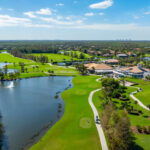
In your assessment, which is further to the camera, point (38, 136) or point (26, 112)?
point (26, 112)

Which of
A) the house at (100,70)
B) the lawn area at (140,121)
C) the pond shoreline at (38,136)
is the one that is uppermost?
the house at (100,70)

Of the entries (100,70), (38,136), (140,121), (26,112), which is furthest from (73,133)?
(100,70)

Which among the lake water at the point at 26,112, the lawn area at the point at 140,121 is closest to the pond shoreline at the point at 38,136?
the lake water at the point at 26,112

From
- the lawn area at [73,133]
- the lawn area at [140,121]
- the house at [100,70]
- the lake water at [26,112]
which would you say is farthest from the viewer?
the house at [100,70]

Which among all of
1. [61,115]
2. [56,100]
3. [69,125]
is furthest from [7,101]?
[69,125]

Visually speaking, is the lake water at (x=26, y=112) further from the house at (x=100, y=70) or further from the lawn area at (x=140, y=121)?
the house at (x=100, y=70)

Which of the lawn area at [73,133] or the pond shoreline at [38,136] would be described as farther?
the pond shoreline at [38,136]

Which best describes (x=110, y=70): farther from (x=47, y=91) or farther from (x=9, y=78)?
(x=9, y=78)

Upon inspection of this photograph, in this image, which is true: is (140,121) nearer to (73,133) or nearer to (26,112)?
(73,133)
